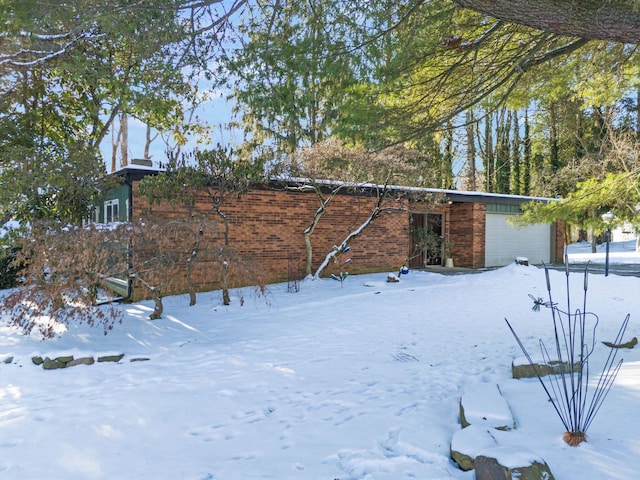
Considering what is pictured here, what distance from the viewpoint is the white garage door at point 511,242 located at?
57.6ft

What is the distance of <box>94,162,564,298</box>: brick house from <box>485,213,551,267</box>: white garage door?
0.13ft

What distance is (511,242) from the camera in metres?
18.3

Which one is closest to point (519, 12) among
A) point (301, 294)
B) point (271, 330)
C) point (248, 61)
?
point (248, 61)

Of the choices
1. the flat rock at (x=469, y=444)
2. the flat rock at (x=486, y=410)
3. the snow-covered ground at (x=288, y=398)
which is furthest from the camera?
the flat rock at (x=486, y=410)

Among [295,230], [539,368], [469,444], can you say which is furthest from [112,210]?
[469,444]

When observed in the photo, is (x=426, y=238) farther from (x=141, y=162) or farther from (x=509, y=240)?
(x=141, y=162)

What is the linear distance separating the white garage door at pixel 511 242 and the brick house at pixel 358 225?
4cm

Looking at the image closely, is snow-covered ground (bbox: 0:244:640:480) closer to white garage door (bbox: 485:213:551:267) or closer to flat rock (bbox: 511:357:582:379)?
flat rock (bbox: 511:357:582:379)

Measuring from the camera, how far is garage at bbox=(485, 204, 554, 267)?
17.5 metres

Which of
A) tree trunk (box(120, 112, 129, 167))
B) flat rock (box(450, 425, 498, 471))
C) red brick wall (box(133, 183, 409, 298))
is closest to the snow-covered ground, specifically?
flat rock (box(450, 425, 498, 471))

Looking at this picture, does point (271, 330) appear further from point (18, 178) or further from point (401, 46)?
point (18, 178)

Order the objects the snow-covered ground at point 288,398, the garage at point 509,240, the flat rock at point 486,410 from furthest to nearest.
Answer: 1. the garage at point 509,240
2. the flat rock at point 486,410
3. the snow-covered ground at point 288,398

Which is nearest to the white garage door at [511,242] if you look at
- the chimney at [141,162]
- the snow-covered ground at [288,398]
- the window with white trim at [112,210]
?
the snow-covered ground at [288,398]

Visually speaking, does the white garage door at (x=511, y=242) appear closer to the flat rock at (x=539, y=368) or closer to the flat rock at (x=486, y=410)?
the flat rock at (x=539, y=368)
